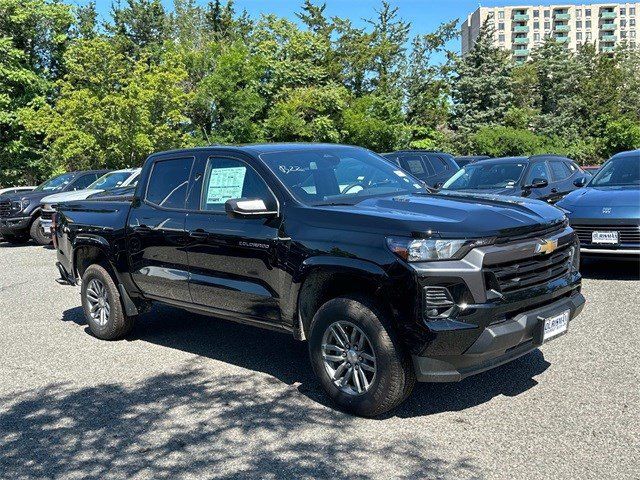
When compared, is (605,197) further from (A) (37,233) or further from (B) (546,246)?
(A) (37,233)

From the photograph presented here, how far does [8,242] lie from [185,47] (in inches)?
868

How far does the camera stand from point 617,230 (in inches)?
A: 338

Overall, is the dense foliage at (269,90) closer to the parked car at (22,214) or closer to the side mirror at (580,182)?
the parked car at (22,214)

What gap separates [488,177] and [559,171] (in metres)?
1.84

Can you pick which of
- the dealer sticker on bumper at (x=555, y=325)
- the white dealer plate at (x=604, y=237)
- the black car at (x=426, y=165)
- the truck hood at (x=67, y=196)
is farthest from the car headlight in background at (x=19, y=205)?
the dealer sticker on bumper at (x=555, y=325)

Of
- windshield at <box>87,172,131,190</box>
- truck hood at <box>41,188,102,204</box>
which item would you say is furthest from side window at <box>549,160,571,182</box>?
windshield at <box>87,172,131,190</box>

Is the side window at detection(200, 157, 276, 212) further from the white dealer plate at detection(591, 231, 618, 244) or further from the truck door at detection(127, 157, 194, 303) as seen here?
the white dealer plate at detection(591, 231, 618, 244)

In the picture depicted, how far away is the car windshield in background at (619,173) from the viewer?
32.0 feet

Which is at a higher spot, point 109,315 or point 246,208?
point 246,208

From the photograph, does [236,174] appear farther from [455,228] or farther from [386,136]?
[386,136]

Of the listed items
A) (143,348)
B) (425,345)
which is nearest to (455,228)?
(425,345)

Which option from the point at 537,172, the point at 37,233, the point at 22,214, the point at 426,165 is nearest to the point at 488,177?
the point at 537,172

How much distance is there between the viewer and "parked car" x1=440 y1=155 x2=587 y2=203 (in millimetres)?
11289

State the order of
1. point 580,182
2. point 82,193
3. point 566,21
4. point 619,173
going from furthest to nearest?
point 566,21, point 82,193, point 580,182, point 619,173
